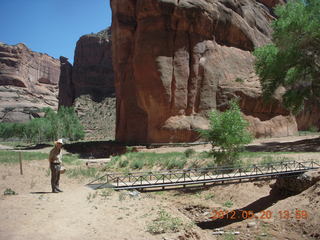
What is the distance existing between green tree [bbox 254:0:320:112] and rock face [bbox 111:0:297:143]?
7580mm

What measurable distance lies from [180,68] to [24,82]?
104m

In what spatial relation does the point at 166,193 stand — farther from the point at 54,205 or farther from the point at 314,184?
the point at 54,205

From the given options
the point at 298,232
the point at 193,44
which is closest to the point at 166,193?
the point at 298,232

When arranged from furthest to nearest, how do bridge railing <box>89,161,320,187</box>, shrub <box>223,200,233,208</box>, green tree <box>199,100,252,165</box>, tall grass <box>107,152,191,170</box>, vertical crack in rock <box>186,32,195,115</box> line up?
vertical crack in rock <box>186,32,195,115</box> → tall grass <box>107,152,191,170</box> → green tree <box>199,100,252,165</box> → shrub <box>223,200,233,208</box> → bridge railing <box>89,161,320,187</box>

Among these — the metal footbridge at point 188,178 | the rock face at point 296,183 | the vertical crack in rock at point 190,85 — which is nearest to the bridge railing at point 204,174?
the metal footbridge at point 188,178

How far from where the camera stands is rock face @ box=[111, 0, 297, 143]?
32.8m

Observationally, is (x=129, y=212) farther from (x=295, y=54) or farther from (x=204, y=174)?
(x=295, y=54)

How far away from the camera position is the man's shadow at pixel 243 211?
627 inches

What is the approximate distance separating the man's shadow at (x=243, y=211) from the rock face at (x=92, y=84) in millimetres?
62393

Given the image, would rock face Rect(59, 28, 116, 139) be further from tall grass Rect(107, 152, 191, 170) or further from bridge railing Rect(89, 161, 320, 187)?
bridge railing Rect(89, 161, 320, 187)

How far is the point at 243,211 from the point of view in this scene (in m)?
16.5

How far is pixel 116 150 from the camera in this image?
35.3 metres

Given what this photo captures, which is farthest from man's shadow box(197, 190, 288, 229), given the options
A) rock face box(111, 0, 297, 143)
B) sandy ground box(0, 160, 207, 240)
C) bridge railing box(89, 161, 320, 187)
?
rock face box(111, 0, 297, 143)

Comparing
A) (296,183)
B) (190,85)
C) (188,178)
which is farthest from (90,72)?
(296,183)
